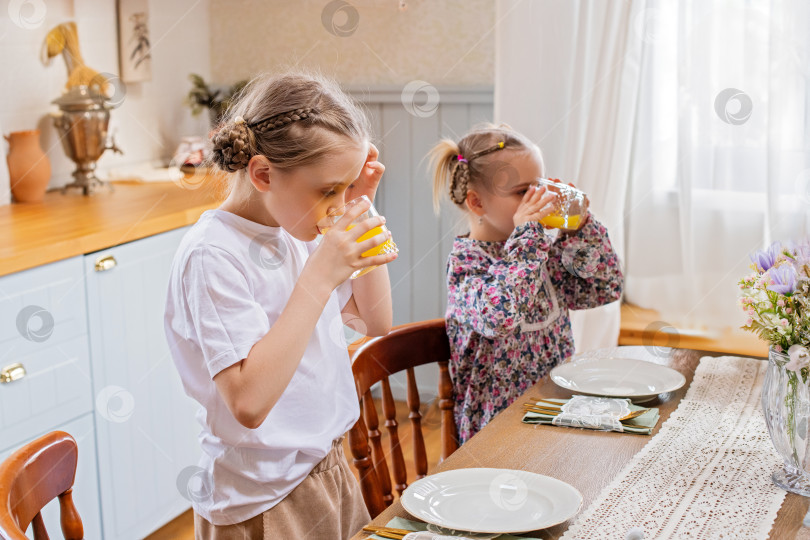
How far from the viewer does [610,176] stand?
7.05 ft

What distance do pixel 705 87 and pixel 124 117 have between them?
1668 millimetres

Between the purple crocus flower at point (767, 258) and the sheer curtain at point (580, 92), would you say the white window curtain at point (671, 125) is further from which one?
the purple crocus flower at point (767, 258)

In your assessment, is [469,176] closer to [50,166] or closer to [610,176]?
[610,176]

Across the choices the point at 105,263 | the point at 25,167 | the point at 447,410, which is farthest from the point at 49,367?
the point at 447,410

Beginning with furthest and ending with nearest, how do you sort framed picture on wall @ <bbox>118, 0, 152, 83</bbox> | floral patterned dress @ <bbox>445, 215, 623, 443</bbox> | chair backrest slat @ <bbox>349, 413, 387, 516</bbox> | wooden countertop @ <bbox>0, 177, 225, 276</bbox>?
1. framed picture on wall @ <bbox>118, 0, 152, 83</bbox>
2. wooden countertop @ <bbox>0, 177, 225, 276</bbox>
3. floral patterned dress @ <bbox>445, 215, 623, 443</bbox>
4. chair backrest slat @ <bbox>349, 413, 387, 516</bbox>

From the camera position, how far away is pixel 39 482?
2.82 ft

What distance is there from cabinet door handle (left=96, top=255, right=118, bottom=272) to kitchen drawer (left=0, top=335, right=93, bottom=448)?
145 millimetres

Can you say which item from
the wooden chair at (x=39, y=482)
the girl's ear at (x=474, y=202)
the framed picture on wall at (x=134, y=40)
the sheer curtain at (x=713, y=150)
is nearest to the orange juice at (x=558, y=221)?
the girl's ear at (x=474, y=202)

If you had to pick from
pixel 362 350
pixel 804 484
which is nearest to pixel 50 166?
pixel 362 350

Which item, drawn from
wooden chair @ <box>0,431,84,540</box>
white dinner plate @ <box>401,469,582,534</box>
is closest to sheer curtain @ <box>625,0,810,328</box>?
white dinner plate @ <box>401,469,582,534</box>

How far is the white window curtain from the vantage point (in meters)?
1.98

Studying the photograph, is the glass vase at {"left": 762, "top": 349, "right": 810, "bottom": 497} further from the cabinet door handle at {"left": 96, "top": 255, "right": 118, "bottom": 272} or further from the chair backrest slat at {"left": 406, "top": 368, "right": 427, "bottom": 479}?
the cabinet door handle at {"left": 96, "top": 255, "right": 118, "bottom": 272}

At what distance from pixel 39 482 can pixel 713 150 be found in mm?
1722

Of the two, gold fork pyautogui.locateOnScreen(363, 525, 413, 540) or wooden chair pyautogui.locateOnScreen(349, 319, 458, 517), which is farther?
wooden chair pyautogui.locateOnScreen(349, 319, 458, 517)
